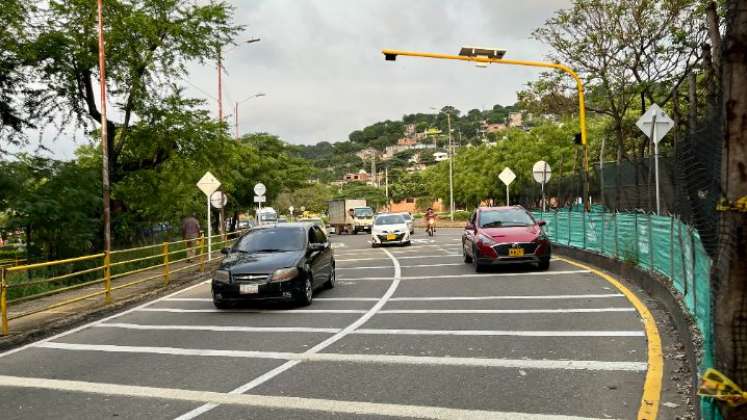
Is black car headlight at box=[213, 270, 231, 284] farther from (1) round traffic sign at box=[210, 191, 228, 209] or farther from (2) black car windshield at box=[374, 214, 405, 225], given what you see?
(2) black car windshield at box=[374, 214, 405, 225]

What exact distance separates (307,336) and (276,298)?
8.85 ft

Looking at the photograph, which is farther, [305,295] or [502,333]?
[305,295]

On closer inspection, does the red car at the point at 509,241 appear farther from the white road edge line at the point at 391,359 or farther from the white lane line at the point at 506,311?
the white road edge line at the point at 391,359

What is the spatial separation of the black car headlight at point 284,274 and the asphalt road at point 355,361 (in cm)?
56

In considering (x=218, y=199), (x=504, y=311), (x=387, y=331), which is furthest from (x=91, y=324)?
(x=218, y=199)

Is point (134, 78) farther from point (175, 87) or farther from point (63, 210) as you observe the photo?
point (63, 210)

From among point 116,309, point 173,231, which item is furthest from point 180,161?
point 116,309

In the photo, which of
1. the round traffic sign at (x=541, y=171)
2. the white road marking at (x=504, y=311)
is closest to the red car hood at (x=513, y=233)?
the white road marking at (x=504, y=311)

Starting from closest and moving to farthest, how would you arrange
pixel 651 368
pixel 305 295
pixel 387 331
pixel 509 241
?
pixel 651 368, pixel 387 331, pixel 305 295, pixel 509 241

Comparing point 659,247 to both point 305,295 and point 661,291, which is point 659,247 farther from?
point 305,295

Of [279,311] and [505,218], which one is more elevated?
[505,218]

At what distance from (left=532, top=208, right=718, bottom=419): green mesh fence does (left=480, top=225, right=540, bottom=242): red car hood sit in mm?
1753

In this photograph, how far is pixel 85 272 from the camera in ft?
40.7

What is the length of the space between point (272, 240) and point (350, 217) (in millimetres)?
37407
